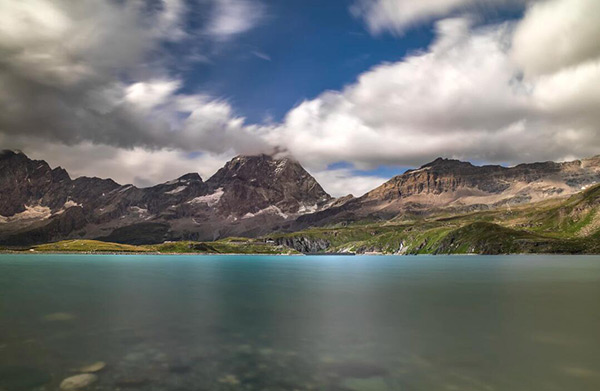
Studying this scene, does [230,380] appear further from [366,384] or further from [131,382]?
[366,384]

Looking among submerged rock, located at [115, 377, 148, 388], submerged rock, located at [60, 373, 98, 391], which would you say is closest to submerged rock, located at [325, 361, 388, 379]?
submerged rock, located at [115, 377, 148, 388]

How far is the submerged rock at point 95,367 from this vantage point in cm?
3136

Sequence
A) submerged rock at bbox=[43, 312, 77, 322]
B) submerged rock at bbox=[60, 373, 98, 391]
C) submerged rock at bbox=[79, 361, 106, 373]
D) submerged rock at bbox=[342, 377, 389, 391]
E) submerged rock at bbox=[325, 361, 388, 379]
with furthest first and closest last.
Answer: submerged rock at bbox=[43, 312, 77, 322], submerged rock at bbox=[79, 361, 106, 373], submerged rock at bbox=[325, 361, 388, 379], submerged rock at bbox=[342, 377, 389, 391], submerged rock at bbox=[60, 373, 98, 391]

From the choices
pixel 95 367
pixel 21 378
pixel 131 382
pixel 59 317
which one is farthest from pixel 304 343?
pixel 59 317

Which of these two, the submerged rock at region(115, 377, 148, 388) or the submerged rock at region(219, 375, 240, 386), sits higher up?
the submerged rock at region(115, 377, 148, 388)

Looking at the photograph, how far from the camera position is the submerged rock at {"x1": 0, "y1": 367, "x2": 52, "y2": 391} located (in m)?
27.6

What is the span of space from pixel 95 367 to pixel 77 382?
3830mm

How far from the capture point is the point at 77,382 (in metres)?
28.4

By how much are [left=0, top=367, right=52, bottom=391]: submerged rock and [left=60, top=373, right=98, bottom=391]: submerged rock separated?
1.60m

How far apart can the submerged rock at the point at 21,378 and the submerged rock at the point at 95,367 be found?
2.53 metres

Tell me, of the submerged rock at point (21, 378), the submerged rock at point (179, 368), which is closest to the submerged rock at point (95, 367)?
the submerged rock at point (21, 378)

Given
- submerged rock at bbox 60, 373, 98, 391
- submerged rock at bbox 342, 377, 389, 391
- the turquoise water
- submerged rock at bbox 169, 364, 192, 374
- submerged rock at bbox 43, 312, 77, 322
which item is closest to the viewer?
submerged rock at bbox 60, 373, 98, 391

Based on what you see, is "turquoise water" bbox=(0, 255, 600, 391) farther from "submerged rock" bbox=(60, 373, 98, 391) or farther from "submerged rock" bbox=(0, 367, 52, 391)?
"submerged rock" bbox=(60, 373, 98, 391)

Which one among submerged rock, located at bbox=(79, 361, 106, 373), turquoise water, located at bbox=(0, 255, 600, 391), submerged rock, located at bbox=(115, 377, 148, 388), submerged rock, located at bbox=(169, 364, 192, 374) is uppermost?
submerged rock, located at bbox=(115, 377, 148, 388)
